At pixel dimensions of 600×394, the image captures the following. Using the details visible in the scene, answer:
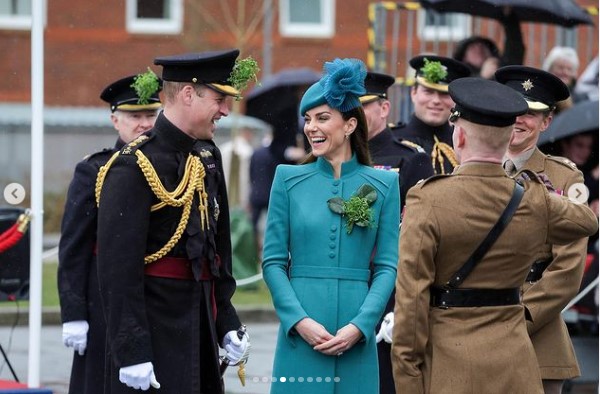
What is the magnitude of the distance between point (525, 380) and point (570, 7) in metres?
7.42

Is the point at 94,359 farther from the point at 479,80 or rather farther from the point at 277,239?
the point at 479,80

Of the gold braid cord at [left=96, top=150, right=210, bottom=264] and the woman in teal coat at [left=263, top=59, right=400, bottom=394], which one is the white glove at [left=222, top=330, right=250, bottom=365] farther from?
the gold braid cord at [left=96, top=150, right=210, bottom=264]

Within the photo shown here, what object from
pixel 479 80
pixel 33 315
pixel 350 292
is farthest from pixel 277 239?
pixel 33 315

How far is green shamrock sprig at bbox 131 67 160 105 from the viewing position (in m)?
7.89

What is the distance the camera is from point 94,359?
7109 millimetres

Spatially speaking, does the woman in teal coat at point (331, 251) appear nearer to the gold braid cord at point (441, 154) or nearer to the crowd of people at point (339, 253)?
the crowd of people at point (339, 253)

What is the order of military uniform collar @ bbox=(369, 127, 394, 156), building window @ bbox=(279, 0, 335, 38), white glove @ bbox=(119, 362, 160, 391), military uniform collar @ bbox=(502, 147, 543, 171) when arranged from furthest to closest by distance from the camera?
building window @ bbox=(279, 0, 335, 38) < military uniform collar @ bbox=(369, 127, 394, 156) < military uniform collar @ bbox=(502, 147, 543, 171) < white glove @ bbox=(119, 362, 160, 391)

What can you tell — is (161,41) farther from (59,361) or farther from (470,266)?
(470,266)

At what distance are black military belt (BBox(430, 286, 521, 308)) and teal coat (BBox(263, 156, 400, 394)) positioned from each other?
0.83 metres

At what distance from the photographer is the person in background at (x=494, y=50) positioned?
11.7 m

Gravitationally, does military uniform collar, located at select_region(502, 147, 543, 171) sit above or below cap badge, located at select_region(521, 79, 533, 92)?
below

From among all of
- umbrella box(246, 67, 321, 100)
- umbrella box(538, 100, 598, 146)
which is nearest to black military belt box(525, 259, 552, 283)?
umbrella box(538, 100, 598, 146)

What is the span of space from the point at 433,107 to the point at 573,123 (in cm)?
269

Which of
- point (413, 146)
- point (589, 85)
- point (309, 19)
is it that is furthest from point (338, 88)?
point (309, 19)
